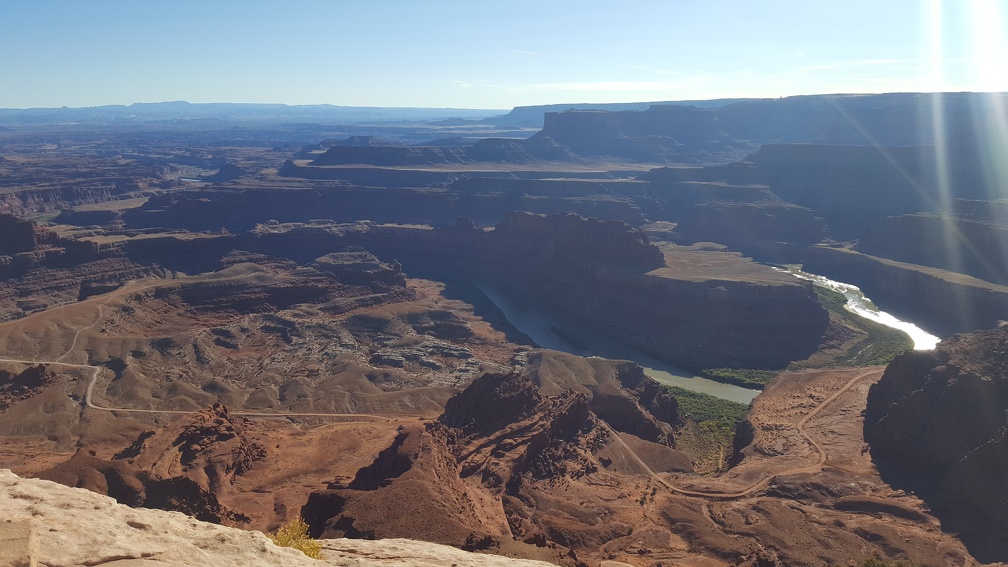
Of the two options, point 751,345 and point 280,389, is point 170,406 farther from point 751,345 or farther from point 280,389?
point 751,345

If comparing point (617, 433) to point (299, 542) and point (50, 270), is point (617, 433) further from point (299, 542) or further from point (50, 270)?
point (50, 270)

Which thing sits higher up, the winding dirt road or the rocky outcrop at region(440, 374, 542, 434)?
the rocky outcrop at region(440, 374, 542, 434)

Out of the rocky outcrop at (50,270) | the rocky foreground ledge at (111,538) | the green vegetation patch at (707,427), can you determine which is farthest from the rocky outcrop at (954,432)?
the rocky outcrop at (50,270)

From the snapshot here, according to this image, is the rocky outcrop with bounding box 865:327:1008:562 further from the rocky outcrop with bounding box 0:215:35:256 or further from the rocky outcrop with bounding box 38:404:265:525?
the rocky outcrop with bounding box 0:215:35:256

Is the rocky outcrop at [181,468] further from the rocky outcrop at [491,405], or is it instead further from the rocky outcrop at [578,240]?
the rocky outcrop at [578,240]

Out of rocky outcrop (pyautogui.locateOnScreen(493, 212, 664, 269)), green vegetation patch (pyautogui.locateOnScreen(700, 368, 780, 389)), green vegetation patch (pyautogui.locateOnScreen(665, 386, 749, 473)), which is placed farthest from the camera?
rocky outcrop (pyautogui.locateOnScreen(493, 212, 664, 269))

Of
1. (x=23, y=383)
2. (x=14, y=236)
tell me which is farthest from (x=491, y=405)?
(x=14, y=236)

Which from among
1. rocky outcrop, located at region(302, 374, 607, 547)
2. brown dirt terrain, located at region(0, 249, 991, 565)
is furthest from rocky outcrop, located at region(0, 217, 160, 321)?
rocky outcrop, located at region(302, 374, 607, 547)

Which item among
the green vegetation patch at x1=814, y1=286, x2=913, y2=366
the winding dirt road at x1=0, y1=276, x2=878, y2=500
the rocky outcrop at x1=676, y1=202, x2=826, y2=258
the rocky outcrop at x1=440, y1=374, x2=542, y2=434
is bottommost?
the green vegetation patch at x1=814, y1=286, x2=913, y2=366
